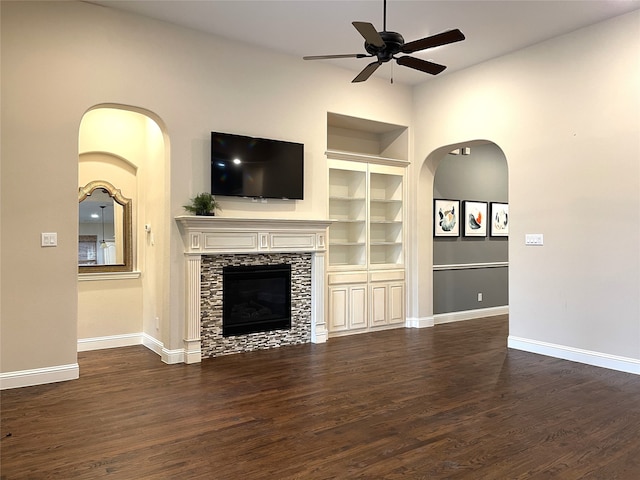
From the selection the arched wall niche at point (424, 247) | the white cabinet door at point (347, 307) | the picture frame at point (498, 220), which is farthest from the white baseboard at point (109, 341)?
the picture frame at point (498, 220)

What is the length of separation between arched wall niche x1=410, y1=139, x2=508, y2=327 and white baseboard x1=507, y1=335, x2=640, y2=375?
145 cm

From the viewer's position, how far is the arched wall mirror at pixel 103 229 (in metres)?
5.55

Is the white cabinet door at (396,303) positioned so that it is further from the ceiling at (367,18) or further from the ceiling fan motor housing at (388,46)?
the ceiling fan motor housing at (388,46)

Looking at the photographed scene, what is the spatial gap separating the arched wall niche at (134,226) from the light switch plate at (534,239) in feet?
13.4

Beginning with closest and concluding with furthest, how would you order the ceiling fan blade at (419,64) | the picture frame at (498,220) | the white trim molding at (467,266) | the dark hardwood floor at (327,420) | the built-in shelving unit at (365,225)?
the dark hardwood floor at (327,420) → the ceiling fan blade at (419,64) → the built-in shelving unit at (365,225) → the white trim molding at (467,266) → the picture frame at (498,220)

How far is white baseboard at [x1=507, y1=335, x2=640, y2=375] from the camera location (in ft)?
15.2

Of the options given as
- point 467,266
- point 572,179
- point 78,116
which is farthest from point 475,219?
point 78,116

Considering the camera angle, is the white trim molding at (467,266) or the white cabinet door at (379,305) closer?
the white cabinet door at (379,305)

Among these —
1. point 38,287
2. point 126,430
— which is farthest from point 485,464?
point 38,287

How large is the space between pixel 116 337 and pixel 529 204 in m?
5.07

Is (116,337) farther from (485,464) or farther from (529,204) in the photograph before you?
(529,204)

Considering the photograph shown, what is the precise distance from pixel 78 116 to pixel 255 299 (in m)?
2.58

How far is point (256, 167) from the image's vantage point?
5414 millimetres

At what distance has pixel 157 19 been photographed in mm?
4832
